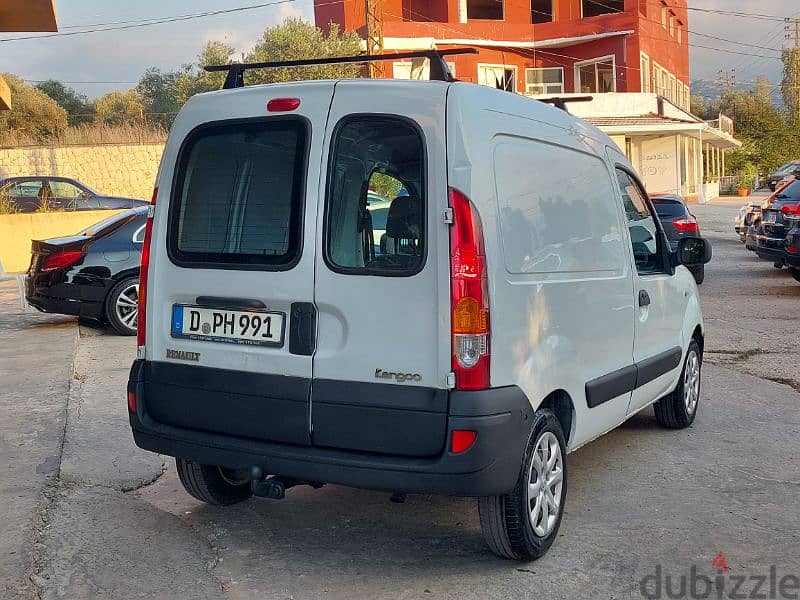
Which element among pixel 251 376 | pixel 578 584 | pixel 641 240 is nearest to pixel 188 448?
pixel 251 376

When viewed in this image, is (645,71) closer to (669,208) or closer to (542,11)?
(542,11)

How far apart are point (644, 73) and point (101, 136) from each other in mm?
23399

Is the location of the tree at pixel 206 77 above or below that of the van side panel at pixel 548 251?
above

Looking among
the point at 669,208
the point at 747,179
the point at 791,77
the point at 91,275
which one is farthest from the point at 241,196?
the point at 791,77

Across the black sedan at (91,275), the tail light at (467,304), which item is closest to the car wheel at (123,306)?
the black sedan at (91,275)

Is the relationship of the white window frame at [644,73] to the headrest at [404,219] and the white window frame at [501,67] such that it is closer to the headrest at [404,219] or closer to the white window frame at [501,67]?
the white window frame at [501,67]

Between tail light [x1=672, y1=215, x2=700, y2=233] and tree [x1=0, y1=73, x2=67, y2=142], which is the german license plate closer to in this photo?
tail light [x1=672, y1=215, x2=700, y2=233]

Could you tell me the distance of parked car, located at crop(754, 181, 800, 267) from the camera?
15141mm

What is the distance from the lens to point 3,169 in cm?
3084

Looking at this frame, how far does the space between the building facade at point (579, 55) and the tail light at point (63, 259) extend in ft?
91.8

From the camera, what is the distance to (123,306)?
1112cm

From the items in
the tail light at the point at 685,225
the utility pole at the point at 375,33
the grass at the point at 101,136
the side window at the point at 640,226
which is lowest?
the tail light at the point at 685,225

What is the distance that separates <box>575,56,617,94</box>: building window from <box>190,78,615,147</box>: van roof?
130 feet

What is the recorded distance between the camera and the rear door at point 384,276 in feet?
12.8
